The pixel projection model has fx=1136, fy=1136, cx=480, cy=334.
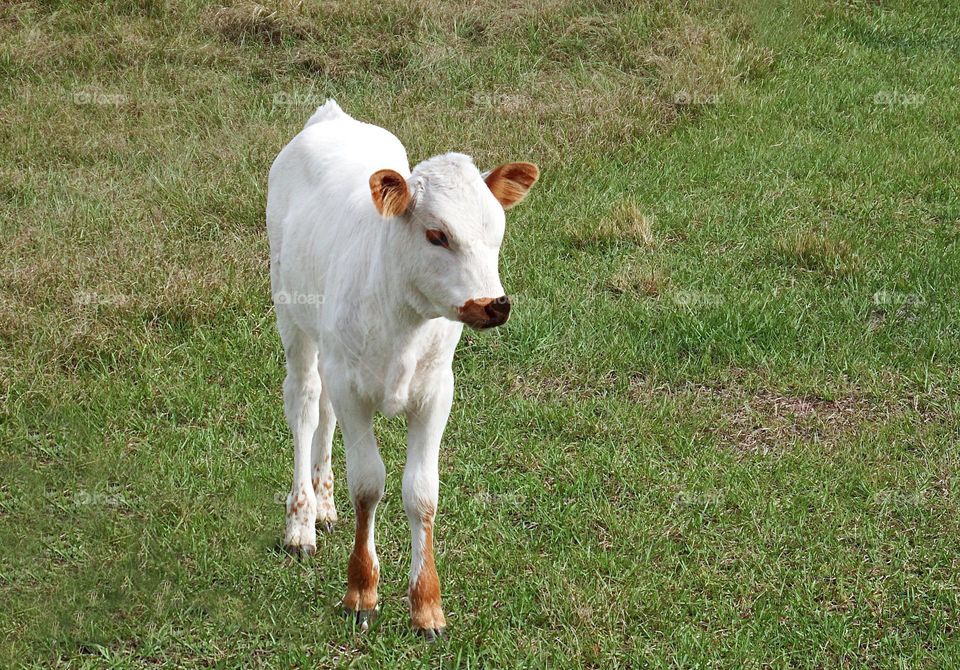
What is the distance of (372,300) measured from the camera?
159 inches

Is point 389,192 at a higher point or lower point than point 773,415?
higher

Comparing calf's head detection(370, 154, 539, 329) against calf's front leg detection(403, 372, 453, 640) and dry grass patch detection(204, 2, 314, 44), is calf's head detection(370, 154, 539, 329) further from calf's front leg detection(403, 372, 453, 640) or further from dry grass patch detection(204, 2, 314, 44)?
dry grass patch detection(204, 2, 314, 44)

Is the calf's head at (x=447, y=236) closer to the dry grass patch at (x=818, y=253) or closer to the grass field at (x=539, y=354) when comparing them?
the grass field at (x=539, y=354)

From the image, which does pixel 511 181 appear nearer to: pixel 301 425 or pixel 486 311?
pixel 486 311

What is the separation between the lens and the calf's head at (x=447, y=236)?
360 centimetres

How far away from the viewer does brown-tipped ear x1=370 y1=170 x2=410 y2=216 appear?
3633 mm

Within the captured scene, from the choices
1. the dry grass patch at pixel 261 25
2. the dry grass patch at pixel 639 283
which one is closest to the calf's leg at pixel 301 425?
the dry grass patch at pixel 639 283

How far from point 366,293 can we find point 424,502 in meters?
0.83

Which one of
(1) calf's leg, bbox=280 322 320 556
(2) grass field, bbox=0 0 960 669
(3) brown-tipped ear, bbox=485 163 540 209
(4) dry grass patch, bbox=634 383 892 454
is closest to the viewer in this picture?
(3) brown-tipped ear, bbox=485 163 540 209

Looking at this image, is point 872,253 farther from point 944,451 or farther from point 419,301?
point 419,301

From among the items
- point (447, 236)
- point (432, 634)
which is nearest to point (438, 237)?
point (447, 236)

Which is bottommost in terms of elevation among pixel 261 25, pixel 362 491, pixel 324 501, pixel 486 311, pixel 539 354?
pixel 261 25

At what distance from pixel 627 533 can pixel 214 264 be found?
3.43m

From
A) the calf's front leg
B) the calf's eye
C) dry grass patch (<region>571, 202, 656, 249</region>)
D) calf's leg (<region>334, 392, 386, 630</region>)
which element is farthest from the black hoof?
dry grass patch (<region>571, 202, 656, 249</region>)
